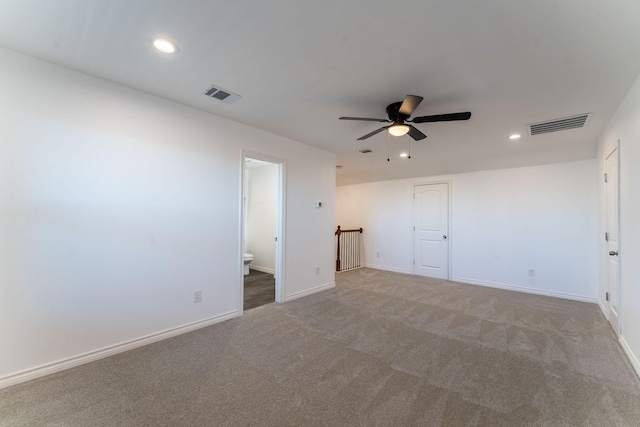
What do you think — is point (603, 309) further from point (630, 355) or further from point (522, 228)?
point (630, 355)

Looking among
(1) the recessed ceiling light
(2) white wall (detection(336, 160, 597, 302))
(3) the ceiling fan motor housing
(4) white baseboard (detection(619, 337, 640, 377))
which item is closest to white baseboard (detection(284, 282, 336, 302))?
(2) white wall (detection(336, 160, 597, 302))

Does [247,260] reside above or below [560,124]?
below

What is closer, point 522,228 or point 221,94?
point 221,94

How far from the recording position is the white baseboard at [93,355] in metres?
1.97

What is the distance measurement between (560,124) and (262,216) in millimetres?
5365

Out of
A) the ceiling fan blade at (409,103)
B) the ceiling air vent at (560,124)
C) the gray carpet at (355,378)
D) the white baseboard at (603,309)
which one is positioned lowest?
the gray carpet at (355,378)

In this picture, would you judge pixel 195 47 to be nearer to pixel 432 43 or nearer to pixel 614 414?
pixel 432 43

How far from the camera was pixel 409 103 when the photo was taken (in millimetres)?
2244

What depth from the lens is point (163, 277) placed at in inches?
107

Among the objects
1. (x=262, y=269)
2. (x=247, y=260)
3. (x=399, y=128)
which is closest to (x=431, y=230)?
(x=399, y=128)

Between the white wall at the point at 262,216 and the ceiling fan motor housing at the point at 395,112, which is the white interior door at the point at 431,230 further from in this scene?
the ceiling fan motor housing at the point at 395,112

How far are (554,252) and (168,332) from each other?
6.00 m

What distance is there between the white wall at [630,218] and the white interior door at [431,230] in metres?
2.96

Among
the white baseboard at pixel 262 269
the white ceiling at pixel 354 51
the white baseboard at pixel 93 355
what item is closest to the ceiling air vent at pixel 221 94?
the white ceiling at pixel 354 51
